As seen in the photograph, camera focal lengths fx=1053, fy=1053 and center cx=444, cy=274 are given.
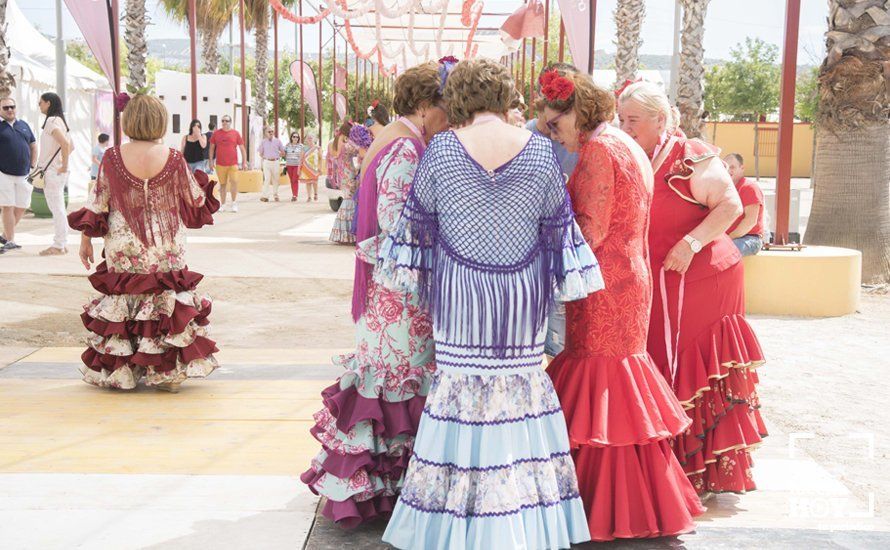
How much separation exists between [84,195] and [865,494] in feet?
72.4

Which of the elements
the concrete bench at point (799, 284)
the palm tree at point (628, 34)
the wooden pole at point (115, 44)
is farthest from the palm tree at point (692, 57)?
the wooden pole at point (115, 44)

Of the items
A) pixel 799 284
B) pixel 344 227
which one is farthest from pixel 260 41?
pixel 799 284

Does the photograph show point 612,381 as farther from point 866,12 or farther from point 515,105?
point 866,12

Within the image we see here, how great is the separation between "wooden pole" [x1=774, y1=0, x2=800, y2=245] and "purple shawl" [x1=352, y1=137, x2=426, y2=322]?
23.6ft

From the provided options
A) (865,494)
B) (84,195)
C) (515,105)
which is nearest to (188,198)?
(515,105)

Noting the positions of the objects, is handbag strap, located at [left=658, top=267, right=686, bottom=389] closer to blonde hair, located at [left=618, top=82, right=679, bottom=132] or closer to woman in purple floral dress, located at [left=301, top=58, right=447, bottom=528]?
blonde hair, located at [left=618, top=82, right=679, bottom=132]

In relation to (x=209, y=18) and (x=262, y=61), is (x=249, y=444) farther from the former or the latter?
(x=262, y=61)

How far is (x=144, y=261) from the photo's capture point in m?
5.95

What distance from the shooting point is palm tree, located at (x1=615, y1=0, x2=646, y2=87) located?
2195 centimetres

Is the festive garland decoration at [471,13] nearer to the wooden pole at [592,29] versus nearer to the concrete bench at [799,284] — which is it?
the wooden pole at [592,29]

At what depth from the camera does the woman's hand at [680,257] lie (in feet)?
13.7

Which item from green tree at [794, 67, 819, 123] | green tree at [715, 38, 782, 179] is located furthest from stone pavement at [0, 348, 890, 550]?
green tree at [715, 38, 782, 179]

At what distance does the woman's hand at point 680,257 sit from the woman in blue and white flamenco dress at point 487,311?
714 mm

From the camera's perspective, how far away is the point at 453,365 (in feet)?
11.7
